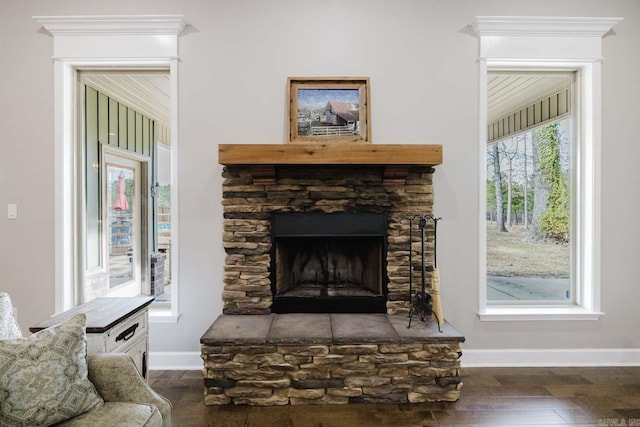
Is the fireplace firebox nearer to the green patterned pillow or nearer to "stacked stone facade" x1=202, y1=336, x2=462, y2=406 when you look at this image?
"stacked stone facade" x1=202, y1=336, x2=462, y2=406

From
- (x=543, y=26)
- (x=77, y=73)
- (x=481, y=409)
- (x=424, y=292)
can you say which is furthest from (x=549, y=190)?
(x=77, y=73)

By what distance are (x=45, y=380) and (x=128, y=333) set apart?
604mm

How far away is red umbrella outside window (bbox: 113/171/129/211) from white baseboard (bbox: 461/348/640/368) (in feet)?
9.95

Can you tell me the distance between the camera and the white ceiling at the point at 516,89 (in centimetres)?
284

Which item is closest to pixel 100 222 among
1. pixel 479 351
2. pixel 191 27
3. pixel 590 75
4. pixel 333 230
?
pixel 191 27

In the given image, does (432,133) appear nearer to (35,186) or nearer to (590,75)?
(590,75)

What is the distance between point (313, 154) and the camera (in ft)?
7.59

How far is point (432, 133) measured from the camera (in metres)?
2.70

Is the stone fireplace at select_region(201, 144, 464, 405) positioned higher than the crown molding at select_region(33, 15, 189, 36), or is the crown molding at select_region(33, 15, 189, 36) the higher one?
the crown molding at select_region(33, 15, 189, 36)

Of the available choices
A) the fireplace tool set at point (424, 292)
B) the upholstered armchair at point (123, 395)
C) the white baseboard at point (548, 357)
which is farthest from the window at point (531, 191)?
the upholstered armchair at point (123, 395)

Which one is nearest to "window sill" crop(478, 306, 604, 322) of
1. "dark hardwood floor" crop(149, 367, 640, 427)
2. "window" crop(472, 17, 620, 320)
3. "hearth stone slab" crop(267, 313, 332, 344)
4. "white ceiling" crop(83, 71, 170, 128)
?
"window" crop(472, 17, 620, 320)

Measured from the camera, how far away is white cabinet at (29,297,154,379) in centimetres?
160

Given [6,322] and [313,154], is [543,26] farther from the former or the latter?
[6,322]

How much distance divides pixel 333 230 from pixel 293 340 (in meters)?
0.87
